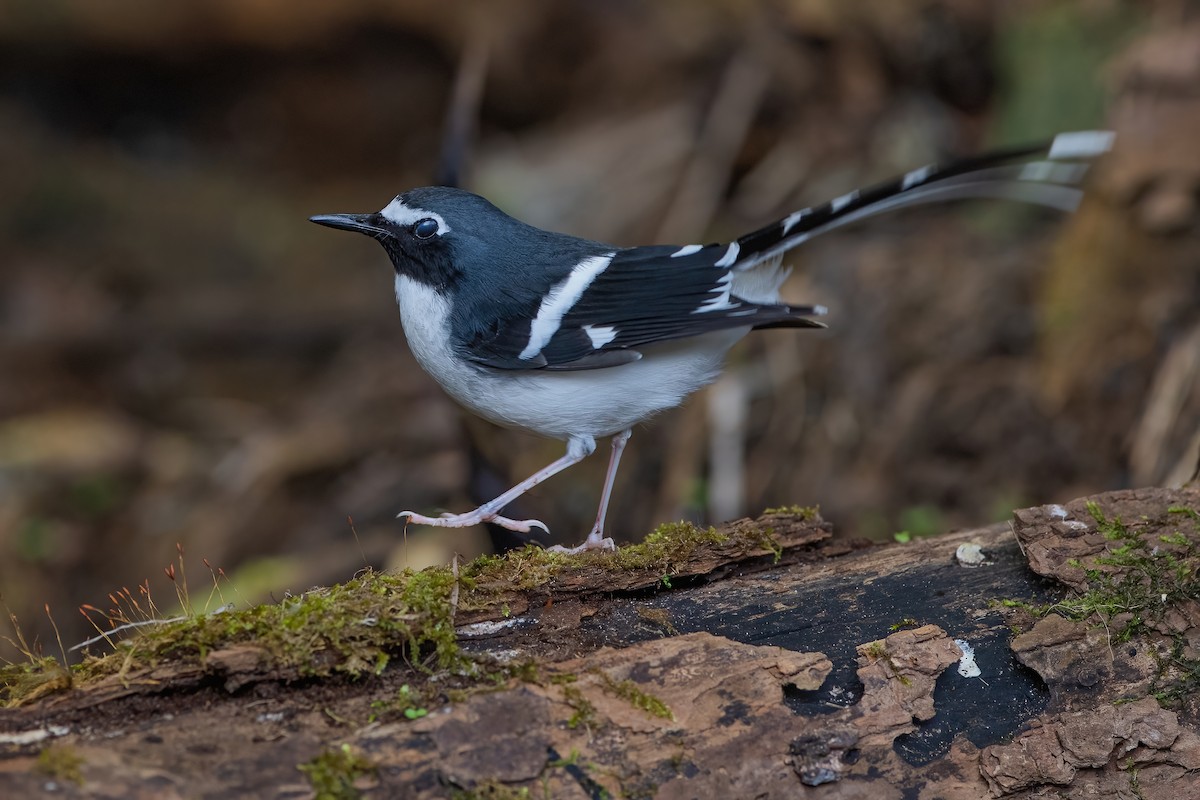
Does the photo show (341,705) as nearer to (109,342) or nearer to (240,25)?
(109,342)

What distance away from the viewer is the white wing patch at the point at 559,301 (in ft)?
13.9

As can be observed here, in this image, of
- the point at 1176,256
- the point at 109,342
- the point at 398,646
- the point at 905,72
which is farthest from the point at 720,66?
the point at 398,646

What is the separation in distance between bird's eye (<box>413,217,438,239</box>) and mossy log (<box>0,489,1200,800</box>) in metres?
1.51

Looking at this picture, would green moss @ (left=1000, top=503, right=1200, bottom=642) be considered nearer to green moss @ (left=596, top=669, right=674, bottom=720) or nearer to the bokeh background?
green moss @ (left=596, top=669, right=674, bottom=720)

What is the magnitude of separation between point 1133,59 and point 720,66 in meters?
3.72

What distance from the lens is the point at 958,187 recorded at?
4.34 metres

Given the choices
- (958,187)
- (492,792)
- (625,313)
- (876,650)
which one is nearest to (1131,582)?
(876,650)

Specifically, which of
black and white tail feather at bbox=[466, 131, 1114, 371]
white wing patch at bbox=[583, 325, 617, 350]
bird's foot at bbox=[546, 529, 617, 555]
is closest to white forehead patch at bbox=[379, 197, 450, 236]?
black and white tail feather at bbox=[466, 131, 1114, 371]

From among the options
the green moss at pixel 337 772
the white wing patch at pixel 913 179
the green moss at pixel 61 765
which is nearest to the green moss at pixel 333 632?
A: the green moss at pixel 337 772

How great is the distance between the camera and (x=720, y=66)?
980 cm

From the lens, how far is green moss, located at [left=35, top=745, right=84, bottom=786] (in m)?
2.48

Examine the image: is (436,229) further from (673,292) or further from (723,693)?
(723,693)

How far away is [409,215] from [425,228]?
84 millimetres

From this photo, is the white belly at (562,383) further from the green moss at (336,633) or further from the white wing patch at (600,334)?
the green moss at (336,633)
